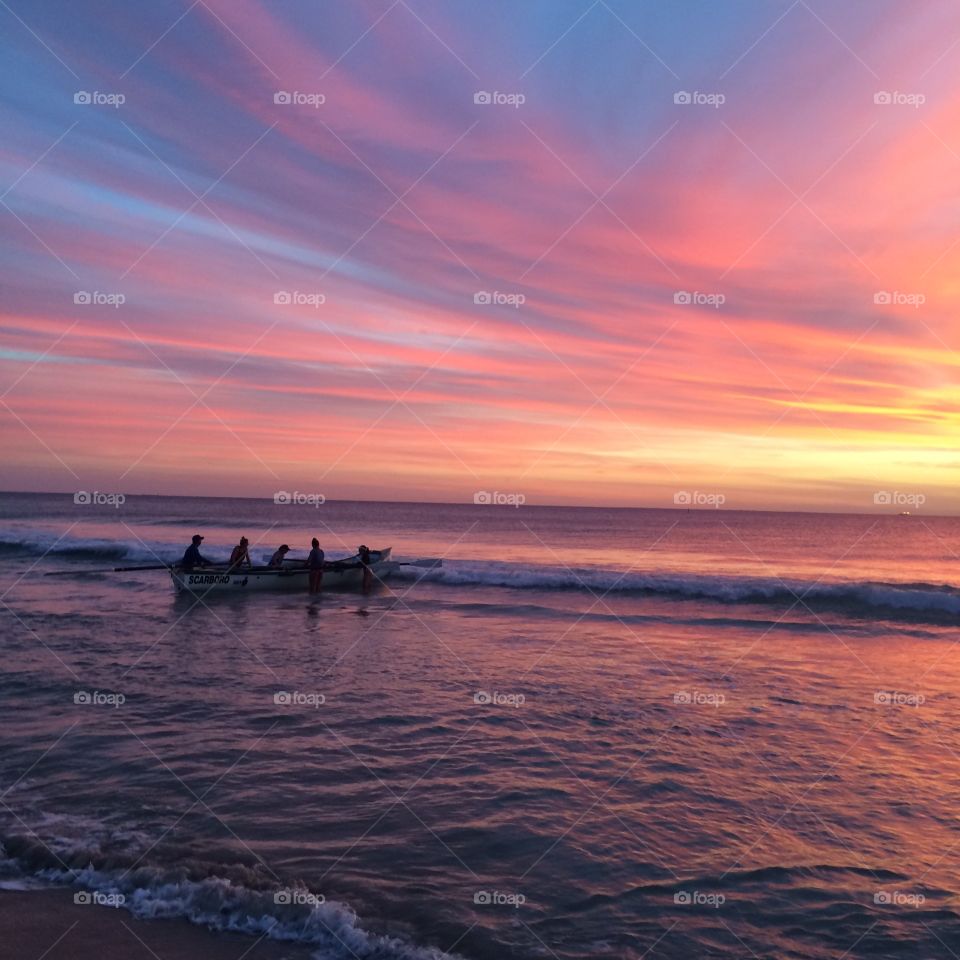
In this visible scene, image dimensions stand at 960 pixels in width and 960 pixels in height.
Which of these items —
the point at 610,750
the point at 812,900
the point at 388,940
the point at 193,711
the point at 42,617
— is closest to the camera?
the point at 388,940

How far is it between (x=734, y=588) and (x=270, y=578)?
18377mm

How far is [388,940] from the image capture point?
5.27 metres

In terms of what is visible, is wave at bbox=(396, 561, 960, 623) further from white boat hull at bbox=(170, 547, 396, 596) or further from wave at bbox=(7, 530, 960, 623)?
white boat hull at bbox=(170, 547, 396, 596)

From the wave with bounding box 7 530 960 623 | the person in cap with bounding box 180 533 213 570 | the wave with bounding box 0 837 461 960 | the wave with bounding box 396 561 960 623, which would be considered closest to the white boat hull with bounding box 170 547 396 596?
the person in cap with bounding box 180 533 213 570

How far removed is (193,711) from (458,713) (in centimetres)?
394

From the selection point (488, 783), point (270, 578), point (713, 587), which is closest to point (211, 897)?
point (488, 783)

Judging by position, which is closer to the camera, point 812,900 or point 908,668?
point 812,900

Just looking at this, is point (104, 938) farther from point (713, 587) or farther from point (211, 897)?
point (713, 587)

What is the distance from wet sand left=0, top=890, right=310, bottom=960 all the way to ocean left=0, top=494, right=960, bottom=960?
0.54 feet

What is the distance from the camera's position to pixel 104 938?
17.2 ft

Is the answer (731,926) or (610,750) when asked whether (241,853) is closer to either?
(731,926)

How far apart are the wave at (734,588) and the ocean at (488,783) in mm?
7004

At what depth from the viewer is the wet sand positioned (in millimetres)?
5082

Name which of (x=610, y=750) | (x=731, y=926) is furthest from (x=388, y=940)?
(x=610, y=750)
